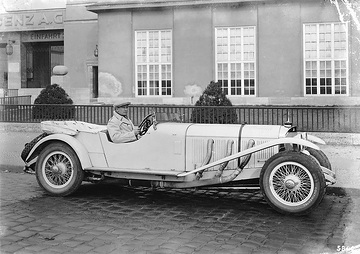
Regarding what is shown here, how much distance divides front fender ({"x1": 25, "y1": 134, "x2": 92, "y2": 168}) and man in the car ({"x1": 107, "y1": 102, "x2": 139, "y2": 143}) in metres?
0.45

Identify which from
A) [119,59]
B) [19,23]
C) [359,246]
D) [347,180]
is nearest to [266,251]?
[359,246]

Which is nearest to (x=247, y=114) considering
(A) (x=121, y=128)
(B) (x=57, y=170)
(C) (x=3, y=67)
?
(A) (x=121, y=128)

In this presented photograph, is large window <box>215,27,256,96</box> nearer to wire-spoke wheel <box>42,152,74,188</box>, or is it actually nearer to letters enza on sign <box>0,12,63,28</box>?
letters enza on sign <box>0,12,63,28</box>

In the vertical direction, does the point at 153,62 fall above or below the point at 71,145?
above

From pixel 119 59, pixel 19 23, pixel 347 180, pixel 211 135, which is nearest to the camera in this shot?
pixel 211 135

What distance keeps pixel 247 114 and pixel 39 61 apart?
21394 mm

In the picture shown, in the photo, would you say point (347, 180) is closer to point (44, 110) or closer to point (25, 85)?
point (44, 110)

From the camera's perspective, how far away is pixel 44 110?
49.5ft

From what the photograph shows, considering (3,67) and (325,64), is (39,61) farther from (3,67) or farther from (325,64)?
(325,64)

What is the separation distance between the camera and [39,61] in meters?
30.8

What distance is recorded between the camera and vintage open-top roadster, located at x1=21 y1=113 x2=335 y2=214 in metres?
5.42

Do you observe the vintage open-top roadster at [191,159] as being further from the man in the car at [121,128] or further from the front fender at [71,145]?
the man in the car at [121,128]

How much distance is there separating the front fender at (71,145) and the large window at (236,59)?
44.5 feet

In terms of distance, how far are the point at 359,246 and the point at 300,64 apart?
15149 mm
